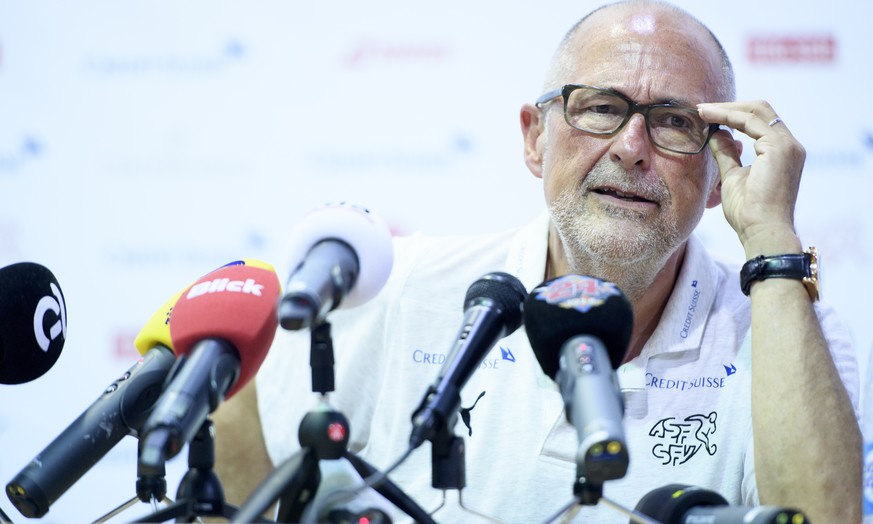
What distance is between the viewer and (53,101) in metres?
3.59

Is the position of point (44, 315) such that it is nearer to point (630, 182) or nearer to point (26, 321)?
point (26, 321)

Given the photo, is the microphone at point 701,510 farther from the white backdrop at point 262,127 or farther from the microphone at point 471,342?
the white backdrop at point 262,127

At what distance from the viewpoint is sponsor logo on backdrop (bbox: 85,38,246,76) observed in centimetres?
347

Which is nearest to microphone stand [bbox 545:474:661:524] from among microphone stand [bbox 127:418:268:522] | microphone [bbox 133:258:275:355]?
microphone stand [bbox 127:418:268:522]

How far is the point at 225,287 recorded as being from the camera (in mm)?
1290

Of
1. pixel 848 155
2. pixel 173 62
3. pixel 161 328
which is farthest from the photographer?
pixel 173 62

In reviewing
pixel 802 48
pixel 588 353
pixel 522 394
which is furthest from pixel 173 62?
pixel 588 353

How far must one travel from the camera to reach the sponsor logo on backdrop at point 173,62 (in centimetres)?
347

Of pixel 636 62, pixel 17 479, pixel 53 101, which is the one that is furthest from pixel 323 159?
Answer: pixel 17 479

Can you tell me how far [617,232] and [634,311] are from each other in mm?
168

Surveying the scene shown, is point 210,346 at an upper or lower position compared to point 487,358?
lower

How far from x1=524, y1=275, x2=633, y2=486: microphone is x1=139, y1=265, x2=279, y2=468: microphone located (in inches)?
13.4

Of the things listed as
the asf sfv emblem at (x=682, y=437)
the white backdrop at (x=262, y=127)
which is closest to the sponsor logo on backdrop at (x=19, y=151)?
the white backdrop at (x=262, y=127)

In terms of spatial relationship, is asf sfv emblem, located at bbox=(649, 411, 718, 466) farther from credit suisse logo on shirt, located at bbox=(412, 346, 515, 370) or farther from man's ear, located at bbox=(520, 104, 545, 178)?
man's ear, located at bbox=(520, 104, 545, 178)
